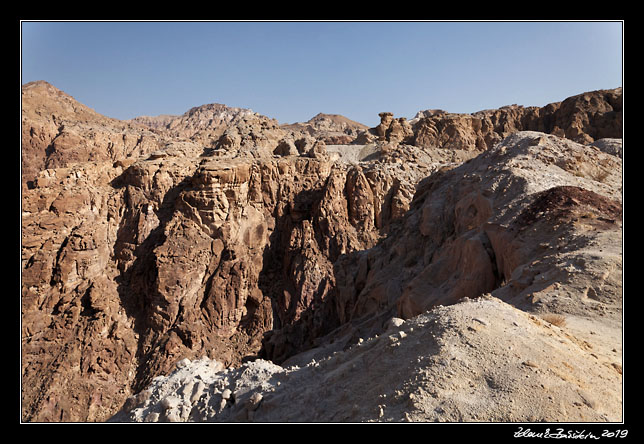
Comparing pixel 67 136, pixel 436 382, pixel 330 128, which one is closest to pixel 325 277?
pixel 436 382

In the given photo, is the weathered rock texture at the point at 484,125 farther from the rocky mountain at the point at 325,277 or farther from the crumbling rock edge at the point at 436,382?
the crumbling rock edge at the point at 436,382

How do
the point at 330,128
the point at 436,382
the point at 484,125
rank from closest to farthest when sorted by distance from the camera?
the point at 436,382 < the point at 484,125 < the point at 330,128

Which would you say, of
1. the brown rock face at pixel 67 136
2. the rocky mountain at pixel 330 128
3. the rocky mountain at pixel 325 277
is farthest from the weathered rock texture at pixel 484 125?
the brown rock face at pixel 67 136

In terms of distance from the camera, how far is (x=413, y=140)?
5688 centimetres

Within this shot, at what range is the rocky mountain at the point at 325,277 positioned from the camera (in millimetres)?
5492

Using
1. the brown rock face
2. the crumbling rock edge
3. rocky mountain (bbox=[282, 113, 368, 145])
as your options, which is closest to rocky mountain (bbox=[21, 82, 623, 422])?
the crumbling rock edge

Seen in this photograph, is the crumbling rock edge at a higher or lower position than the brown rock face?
lower

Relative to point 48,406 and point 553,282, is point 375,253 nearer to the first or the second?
point 553,282

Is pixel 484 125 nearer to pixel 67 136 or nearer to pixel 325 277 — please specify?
pixel 325 277

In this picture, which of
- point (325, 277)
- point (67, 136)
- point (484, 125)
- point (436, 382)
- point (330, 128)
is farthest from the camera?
point (330, 128)

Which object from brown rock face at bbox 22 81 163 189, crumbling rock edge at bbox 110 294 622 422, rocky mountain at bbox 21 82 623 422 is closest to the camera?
crumbling rock edge at bbox 110 294 622 422

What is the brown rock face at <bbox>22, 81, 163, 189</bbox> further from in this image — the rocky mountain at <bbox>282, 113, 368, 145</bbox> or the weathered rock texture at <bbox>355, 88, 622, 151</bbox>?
the weathered rock texture at <bbox>355, 88, 622, 151</bbox>

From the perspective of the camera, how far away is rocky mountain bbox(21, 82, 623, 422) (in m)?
5.49

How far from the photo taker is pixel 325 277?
3391cm
